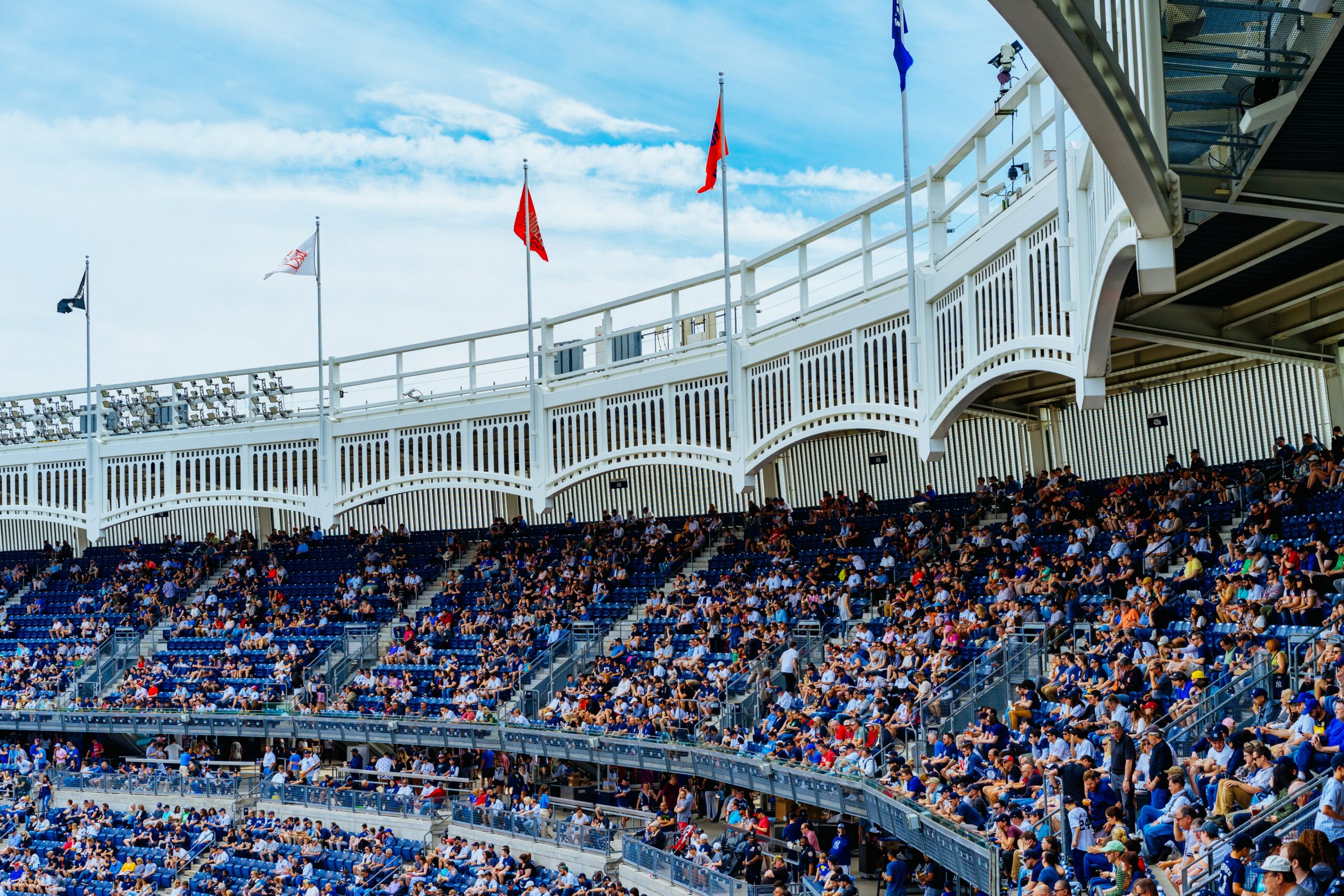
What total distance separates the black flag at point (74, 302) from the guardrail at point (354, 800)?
19783 mm

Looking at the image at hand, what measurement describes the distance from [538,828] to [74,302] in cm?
2649

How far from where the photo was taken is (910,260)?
77.0ft

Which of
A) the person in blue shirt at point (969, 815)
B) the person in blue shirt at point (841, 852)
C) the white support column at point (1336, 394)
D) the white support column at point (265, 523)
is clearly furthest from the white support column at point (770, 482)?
the person in blue shirt at point (969, 815)

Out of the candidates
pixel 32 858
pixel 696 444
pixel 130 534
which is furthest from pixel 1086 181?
pixel 130 534

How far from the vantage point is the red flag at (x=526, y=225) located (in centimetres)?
3328

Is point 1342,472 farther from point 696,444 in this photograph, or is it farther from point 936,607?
point 696,444

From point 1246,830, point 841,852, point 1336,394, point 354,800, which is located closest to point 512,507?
point 354,800

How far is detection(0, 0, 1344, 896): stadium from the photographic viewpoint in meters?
11.7

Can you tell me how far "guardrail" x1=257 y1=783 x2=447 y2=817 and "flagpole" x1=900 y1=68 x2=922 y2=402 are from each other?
12.1 m

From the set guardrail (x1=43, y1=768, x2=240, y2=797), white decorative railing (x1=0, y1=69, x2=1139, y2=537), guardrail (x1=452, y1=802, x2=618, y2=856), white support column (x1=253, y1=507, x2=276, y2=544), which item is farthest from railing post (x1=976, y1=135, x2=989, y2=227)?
white support column (x1=253, y1=507, x2=276, y2=544)

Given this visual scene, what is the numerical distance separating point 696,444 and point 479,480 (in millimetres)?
7185

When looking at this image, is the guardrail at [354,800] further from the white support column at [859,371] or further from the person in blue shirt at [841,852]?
the white support column at [859,371]

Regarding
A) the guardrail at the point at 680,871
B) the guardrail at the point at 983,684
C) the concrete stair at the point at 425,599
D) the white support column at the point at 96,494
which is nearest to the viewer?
the guardrail at the point at 680,871

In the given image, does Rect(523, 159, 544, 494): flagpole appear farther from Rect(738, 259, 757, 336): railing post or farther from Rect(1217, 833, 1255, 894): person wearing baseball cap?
Rect(1217, 833, 1255, 894): person wearing baseball cap
